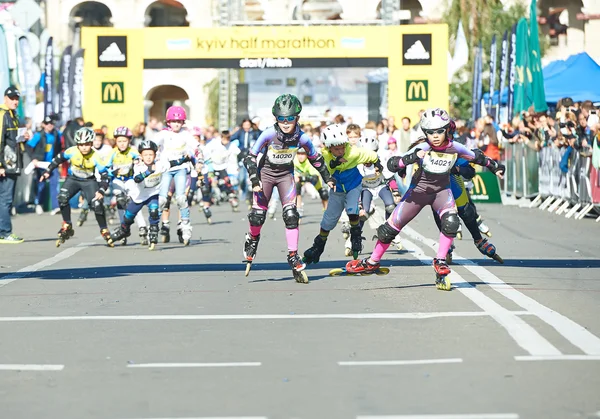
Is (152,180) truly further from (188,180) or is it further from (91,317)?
(91,317)

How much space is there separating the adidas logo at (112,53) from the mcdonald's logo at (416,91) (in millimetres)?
8666

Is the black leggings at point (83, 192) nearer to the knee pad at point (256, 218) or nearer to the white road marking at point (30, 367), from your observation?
the knee pad at point (256, 218)

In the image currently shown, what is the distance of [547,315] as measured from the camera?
10.1 metres

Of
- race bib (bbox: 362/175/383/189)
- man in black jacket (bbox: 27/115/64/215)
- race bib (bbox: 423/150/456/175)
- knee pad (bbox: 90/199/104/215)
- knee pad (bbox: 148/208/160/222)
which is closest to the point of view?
race bib (bbox: 423/150/456/175)

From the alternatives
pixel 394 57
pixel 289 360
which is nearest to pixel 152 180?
pixel 289 360

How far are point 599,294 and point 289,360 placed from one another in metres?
4.34

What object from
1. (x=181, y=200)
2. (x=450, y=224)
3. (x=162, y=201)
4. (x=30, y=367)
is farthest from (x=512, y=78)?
(x=30, y=367)

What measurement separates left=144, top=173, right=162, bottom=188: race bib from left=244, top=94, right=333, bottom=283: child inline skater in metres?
5.45

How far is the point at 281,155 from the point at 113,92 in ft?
97.4

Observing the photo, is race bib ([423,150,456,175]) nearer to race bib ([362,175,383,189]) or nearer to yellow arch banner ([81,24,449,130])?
race bib ([362,175,383,189])

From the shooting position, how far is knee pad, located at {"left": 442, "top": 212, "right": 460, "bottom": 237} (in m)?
12.5

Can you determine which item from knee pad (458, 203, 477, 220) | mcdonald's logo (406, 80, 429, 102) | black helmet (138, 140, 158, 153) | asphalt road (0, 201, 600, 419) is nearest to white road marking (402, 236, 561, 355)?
asphalt road (0, 201, 600, 419)

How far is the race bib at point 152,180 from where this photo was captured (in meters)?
19.1

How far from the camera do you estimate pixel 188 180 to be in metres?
19.6
